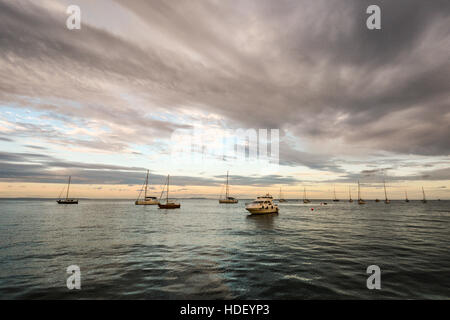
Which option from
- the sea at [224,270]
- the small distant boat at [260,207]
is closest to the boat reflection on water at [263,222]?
the small distant boat at [260,207]

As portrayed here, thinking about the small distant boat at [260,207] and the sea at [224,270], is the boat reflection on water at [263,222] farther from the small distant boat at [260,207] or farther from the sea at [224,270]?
the sea at [224,270]

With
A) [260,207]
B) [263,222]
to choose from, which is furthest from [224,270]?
[260,207]

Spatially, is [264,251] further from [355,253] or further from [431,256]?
Answer: [431,256]

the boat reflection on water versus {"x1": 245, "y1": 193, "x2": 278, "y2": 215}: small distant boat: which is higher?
{"x1": 245, "y1": 193, "x2": 278, "y2": 215}: small distant boat

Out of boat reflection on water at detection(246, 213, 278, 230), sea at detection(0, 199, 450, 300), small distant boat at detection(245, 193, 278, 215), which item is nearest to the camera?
sea at detection(0, 199, 450, 300)

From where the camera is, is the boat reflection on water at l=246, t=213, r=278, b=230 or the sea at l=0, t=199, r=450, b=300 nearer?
the sea at l=0, t=199, r=450, b=300

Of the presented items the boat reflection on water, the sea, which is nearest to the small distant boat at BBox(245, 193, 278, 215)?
the boat reflection on water

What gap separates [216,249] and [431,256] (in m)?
18.1

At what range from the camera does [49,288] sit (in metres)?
10.8

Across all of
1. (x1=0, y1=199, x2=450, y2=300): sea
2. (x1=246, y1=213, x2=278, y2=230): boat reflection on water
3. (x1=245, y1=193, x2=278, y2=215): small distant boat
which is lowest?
(x1=246, y1=213, x2=278, y2=230): boat reflection on water

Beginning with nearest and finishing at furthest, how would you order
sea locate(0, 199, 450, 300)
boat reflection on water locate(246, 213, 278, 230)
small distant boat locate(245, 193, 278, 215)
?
sea locate(0, 199, 450, 300), boat reflection on water locate(246, 213, 278, 230), small distant boat locate(245, 193, 278, 215)

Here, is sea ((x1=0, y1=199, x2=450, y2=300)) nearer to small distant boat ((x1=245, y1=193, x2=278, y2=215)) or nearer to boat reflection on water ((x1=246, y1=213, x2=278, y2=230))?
boat reflection on water ((x1=246, y1=213, x2=278, y2=230))
